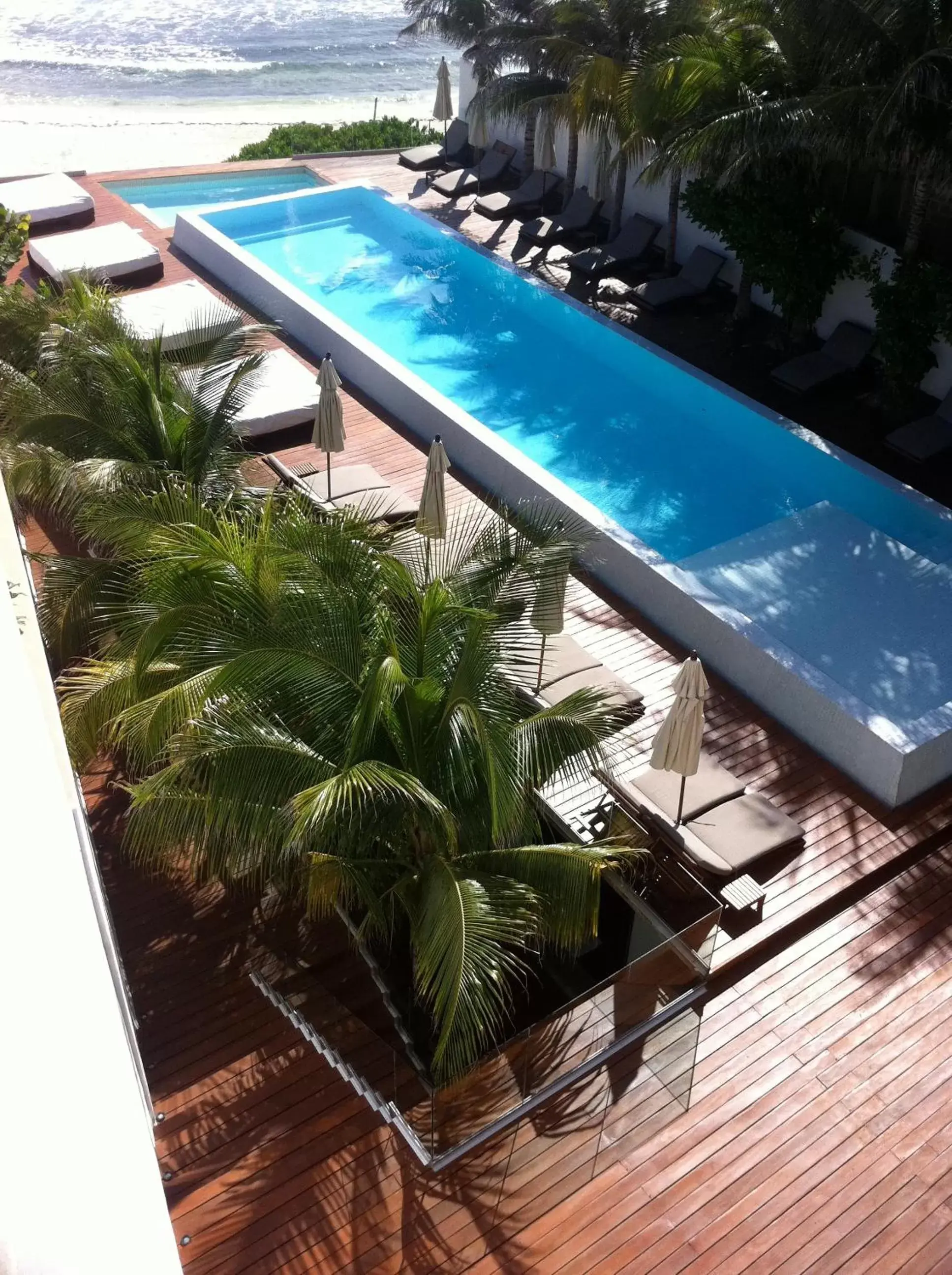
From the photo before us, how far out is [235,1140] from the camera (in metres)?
5.91

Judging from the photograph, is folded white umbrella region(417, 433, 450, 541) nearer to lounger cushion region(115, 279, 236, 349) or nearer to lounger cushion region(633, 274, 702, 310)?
lounger cushion region(115, 279, 236, 349)

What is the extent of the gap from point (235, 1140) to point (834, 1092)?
324cm

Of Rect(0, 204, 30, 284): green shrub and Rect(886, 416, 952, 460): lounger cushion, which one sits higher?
Rect(0, 204, 30, 284): green shrub

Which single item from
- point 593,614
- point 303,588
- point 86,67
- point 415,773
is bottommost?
point 86,67

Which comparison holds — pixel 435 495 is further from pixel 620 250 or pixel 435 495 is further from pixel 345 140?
pixel 345 140

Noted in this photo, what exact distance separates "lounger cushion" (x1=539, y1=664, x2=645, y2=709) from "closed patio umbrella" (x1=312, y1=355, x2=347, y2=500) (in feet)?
10.3

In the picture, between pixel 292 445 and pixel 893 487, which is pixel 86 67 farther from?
pixel 893 487

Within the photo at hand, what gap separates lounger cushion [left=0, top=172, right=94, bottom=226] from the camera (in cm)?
1691

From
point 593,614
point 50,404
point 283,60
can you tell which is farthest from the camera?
point 283,60

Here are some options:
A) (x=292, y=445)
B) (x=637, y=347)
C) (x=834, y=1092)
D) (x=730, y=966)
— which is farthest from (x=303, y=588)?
(x=637, y=347)

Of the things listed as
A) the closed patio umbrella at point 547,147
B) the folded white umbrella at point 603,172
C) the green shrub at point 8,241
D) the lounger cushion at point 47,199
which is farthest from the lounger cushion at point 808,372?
the lounger cushion at point 47,199

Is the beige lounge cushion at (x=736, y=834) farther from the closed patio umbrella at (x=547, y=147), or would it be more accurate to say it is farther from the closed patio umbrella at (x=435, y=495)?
the closed patio umbrella at (x=547, y=147)

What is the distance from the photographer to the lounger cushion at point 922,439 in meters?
12.2

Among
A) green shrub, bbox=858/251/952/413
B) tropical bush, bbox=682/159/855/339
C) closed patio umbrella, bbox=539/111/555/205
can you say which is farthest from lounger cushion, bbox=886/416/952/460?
closed patio umbrella, bbox=539/111/555/205
